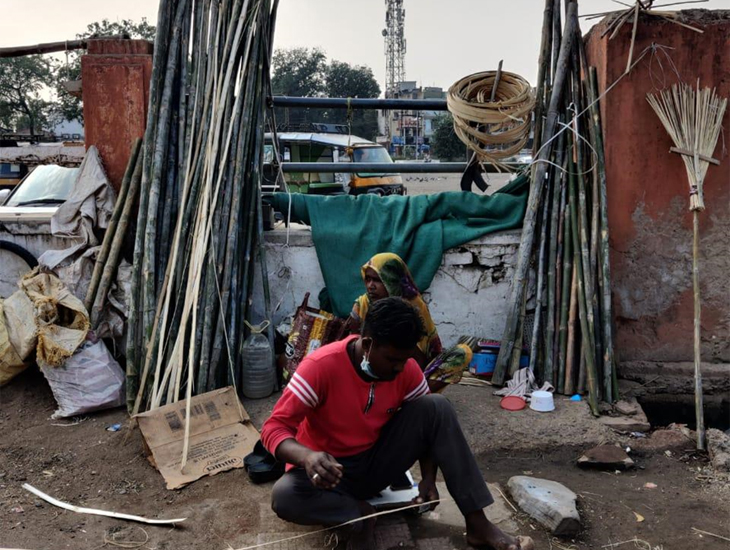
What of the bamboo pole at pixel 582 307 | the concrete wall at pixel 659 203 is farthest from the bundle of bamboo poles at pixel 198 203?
the concrete wall at pixel 659 203

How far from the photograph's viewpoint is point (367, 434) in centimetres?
268

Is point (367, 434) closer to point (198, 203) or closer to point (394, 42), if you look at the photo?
point (198, 203)

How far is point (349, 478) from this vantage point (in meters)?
2.68

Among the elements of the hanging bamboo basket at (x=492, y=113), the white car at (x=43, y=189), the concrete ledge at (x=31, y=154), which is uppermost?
the hanging bamboo basket at (x=492, y=113)

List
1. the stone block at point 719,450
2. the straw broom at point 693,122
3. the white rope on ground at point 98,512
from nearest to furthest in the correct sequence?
the white rope on ground at point 98,512
the stone block at point 719,450
the straw broom at point 693,122

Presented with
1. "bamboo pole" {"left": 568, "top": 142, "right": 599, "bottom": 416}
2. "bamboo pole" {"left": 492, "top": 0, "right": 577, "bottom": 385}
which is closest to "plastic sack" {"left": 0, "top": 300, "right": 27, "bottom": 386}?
"bamboo pole" {"left": 492, "top": 0, "right": 577, "bottom": 385}

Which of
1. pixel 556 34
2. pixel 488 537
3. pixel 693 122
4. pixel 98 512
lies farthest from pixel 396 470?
pixel 556 34

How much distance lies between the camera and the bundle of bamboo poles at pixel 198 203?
162 inches

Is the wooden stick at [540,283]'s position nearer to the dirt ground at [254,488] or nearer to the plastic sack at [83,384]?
the dirt ground at [254,488]

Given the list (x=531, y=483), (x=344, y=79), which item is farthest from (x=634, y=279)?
(x=344, y=79)

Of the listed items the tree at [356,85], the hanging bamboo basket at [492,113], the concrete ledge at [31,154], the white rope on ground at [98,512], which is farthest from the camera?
the tree at [356,85]

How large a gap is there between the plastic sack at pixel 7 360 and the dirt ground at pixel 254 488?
4.8 inches

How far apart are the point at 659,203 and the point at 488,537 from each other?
9.68 ft

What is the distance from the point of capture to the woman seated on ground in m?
3.80
